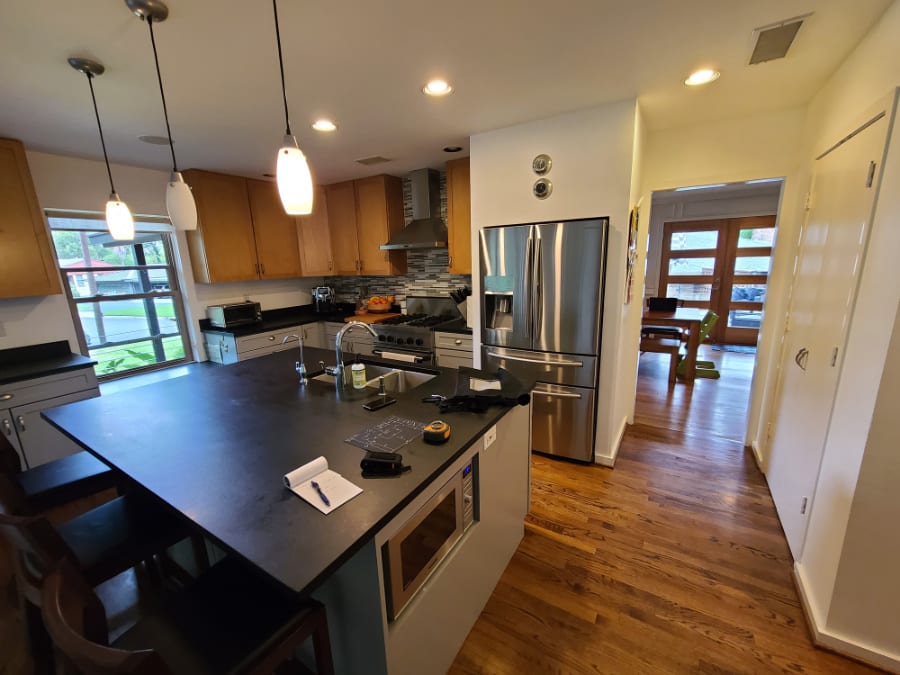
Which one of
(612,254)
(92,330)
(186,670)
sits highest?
(612,254)

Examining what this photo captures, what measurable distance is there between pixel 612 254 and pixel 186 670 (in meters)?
2.64

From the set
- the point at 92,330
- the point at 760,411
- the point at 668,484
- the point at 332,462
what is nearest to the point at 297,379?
the point at 332,462

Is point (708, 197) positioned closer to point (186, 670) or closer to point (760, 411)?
point (760, 411)

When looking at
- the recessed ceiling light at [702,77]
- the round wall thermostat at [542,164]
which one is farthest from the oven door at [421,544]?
the recessed ceiling light at [702,77]

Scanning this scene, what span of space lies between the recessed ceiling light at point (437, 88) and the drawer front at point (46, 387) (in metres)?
2.95

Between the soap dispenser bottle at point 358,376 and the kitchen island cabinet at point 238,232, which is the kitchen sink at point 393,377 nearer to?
the soap dispenser bottle at point 358,376

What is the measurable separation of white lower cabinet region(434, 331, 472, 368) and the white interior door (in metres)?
2.12

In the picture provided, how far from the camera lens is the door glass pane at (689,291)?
6.36m

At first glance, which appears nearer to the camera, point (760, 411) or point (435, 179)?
point (760, 411)

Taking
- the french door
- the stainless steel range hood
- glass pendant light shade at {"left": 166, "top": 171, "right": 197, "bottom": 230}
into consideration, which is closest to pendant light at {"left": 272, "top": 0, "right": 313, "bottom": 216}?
glass pendant light shade at {"left": 166, "top": 171, "right": 197, "bottom": 230}

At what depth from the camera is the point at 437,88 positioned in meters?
1.93

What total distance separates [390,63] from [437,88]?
341 mm

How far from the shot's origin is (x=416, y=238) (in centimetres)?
351

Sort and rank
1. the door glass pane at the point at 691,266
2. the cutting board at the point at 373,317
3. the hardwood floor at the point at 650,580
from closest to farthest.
→ the hardwood floor at the point at 650,580 < the cutting board at the point at 373,317 < the door glass pane at the point at 691,266
